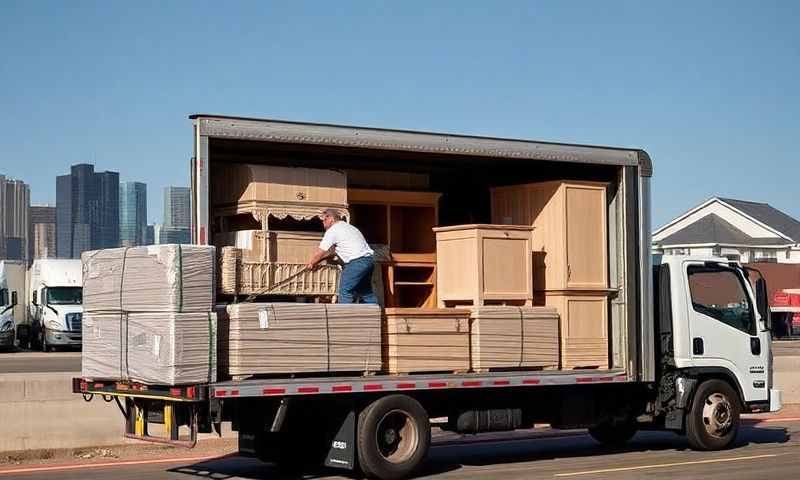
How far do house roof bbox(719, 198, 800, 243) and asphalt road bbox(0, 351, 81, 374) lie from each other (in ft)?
179

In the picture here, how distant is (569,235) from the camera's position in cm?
1430

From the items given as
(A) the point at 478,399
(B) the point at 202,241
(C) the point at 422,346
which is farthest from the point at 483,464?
(B) the point at 202,241

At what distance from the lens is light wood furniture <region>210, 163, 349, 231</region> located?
41.8ft

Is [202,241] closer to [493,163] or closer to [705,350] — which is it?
[493,163]

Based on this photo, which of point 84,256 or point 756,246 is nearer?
point 84,256

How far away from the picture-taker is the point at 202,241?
38.3 feet

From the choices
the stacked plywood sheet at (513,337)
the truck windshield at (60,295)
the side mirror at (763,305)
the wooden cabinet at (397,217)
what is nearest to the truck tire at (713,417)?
the side mirror at (763,305)

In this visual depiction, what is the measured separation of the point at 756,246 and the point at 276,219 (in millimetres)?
67125

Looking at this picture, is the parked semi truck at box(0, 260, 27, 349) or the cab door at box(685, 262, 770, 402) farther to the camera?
the parked semi truck at box(0, 260, 27, 349)

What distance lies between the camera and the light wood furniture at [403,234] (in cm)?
1484

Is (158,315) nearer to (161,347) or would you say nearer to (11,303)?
(161,347)

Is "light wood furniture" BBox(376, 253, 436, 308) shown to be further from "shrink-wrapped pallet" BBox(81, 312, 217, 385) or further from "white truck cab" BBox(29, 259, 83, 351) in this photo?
"white truck cab" BBox(29, 259, 83, 351)

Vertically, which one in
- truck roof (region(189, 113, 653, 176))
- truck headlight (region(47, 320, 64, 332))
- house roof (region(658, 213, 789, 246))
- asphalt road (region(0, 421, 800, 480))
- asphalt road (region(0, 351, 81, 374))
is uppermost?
house roof (region(658, 213, 789, 246))

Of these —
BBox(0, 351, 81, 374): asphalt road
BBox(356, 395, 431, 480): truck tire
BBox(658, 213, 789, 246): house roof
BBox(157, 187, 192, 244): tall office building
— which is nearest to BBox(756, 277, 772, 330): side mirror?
BBox(356, 395, 431, 480): truck tire
